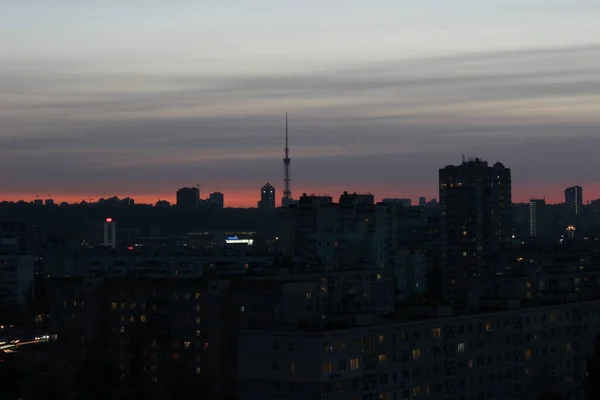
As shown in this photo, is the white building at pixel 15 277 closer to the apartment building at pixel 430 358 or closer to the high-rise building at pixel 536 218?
the apartment building at pixel 430 358

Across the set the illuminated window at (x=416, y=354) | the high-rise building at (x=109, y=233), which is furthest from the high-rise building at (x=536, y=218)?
the illuminated window at (x=416, y=354)

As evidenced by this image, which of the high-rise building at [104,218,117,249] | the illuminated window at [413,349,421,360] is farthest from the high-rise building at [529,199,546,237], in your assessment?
the illuminated window at [413,349,421,360]

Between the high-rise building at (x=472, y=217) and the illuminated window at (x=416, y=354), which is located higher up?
the high-rise building at (x=472, y=217)

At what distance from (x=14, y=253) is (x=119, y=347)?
124 ft

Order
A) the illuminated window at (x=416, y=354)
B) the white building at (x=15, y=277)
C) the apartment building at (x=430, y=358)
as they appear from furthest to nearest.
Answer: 1. the white building at (x=15, y=277)
2. the illuminated window at (x=416, y=354)
3. the apartment building at (x=430, y=358)

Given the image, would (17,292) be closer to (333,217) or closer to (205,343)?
(333,217)

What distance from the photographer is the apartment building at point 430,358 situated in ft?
84.9

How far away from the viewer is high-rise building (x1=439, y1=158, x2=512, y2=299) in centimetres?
7275

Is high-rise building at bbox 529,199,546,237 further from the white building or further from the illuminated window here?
the illuminated window

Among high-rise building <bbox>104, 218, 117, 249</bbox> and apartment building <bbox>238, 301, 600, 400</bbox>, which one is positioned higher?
high-rise building <bbox>104, 218, 117, 249</bbox>

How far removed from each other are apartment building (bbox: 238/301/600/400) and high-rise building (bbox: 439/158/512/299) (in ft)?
113

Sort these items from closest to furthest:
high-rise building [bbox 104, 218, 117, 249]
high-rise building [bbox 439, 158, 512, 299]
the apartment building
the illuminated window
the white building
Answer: the apartment building
the illuminated window
the white building
high-rise building [bbox 439, 158, 512, 299]
high-rise building [bbox 104, 218, 117, 249]

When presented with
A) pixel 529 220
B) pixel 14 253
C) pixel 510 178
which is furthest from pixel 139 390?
pixel 529 220

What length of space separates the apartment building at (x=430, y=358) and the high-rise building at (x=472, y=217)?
113ft
